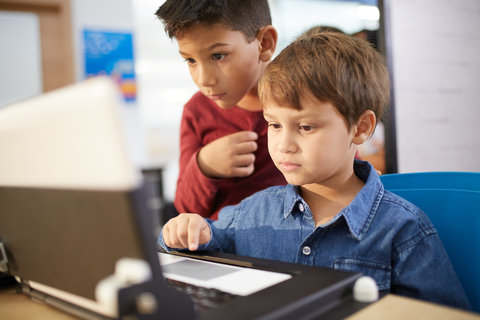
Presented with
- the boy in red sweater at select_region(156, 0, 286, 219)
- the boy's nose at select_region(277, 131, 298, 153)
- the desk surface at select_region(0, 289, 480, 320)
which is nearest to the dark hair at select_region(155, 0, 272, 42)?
the boy in red sweater at select_region(156, 0, 286, 219)

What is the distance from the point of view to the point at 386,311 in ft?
1.47

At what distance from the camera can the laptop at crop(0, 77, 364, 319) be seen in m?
0.35

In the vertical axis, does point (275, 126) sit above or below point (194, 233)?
above

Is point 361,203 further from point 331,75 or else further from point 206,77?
point 206,77

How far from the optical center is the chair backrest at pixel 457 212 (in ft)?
A: 2.57

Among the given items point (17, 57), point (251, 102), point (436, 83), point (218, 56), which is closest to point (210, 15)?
point (218, 56)

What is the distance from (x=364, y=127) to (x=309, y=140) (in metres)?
0.16

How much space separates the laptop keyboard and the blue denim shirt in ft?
0.85

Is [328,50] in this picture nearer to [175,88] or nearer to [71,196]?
[71,196]

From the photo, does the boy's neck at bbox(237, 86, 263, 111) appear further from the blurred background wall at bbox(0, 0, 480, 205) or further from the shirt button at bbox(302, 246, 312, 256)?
the shirt button at bbox(302, 246, 312, 256)

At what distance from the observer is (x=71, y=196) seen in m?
0.39

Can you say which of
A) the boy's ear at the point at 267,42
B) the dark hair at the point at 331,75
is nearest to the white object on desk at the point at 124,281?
the dark hair at the point at 331,75

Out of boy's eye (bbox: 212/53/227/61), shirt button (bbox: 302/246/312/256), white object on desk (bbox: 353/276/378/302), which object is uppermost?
boy's eye (bbox: 212/53/227/61)

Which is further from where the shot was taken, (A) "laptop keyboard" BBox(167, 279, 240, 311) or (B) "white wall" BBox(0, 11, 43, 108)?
(B) "white wall" BBox(0, 11, 43, 108)
